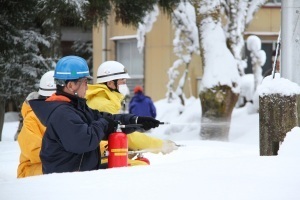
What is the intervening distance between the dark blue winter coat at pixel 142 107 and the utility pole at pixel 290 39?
27.9 ft

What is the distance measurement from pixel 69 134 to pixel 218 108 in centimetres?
1005

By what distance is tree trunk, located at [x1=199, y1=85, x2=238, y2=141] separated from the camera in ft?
48.0

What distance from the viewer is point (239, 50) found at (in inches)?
606

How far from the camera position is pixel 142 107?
50.2ft

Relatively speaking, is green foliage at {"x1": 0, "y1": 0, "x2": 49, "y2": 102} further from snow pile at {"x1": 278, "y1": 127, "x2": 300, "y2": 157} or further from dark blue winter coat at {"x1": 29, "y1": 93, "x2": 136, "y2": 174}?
snow pile at {"x1": 278, "y1": 127, "x2": 300, "y2": 157}

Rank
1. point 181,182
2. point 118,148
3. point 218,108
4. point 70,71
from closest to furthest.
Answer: point 181,182 < point 70,71 < point 118,148 < point 218,108

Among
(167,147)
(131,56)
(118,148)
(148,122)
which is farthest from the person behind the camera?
(131,56)

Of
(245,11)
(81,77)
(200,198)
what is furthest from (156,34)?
(200,198)

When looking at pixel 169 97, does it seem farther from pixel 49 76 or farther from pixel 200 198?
pixel 200 198

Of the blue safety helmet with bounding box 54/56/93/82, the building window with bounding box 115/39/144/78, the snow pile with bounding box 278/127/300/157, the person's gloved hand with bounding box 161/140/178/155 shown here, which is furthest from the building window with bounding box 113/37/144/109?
the blue safety helmet with bounding box 54/56/93/82

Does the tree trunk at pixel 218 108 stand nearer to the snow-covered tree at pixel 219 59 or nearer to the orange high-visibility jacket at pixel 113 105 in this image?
the snow-covered tree at pixel 219 59

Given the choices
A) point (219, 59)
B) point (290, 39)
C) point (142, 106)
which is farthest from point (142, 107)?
point (290, 39)

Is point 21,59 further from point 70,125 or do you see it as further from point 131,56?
point 131,56

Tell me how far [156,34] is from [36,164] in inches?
754
